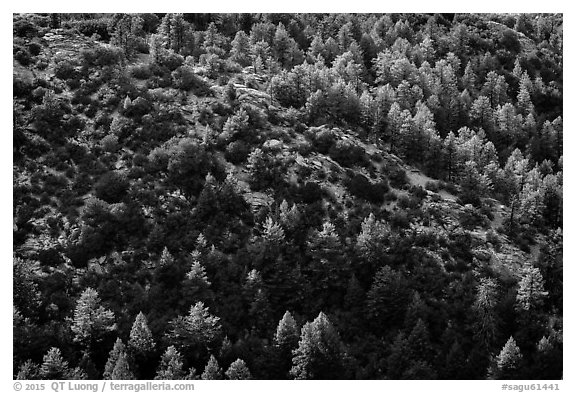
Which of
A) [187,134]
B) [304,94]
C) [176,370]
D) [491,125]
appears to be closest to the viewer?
[176,370]

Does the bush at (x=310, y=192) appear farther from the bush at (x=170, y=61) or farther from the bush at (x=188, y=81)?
the bush at (x=170, y=61)

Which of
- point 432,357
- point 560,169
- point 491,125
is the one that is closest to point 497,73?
point 491,125

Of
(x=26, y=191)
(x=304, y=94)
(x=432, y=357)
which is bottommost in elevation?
(x=432, y=357)

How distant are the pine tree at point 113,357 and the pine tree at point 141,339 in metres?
1.28

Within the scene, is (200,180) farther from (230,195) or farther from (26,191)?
(26,191)

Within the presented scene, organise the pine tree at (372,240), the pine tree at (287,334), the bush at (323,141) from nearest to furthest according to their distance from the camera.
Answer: the pine tree at (287,334)
the pine tree at (372,240)
the bush at (323,141)

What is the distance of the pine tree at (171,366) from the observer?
71125 millimetres

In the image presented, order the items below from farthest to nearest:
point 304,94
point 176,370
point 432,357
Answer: point 304,94
point 432,357
point 176,370

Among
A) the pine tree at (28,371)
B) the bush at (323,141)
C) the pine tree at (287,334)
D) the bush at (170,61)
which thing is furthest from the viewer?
the bush at (170,61)

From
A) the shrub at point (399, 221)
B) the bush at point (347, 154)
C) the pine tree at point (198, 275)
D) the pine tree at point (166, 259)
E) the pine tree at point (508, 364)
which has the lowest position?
the pine tree at point (508, 364)

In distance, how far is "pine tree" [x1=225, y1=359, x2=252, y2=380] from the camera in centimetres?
7150

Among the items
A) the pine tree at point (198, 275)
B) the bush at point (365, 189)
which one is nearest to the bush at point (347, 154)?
the bush at point (365, 189)

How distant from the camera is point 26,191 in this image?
90.9 metres

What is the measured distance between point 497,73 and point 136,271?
98876 millimetres
